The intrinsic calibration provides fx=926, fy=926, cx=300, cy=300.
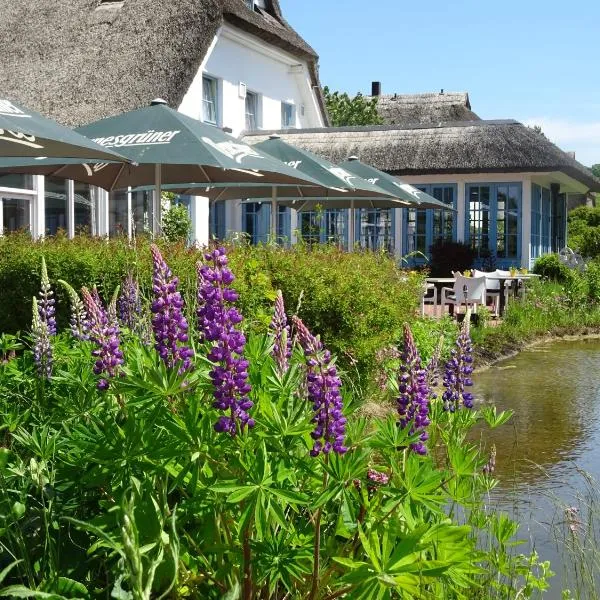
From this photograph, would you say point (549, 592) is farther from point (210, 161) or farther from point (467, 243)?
point (467, 243)

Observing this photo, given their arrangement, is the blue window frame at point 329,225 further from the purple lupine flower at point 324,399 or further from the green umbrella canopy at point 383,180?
the purple lupine flower at point 324,399

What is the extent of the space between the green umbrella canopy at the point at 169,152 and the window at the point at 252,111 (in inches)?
460

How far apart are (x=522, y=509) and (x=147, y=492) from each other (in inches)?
126

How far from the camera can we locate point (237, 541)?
262 cm

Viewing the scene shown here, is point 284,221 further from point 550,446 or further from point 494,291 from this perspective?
point 550,446

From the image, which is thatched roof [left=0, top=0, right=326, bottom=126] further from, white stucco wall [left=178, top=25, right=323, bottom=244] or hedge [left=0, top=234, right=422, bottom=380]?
hedge [left=0, top=234, right=422, bottom=380]

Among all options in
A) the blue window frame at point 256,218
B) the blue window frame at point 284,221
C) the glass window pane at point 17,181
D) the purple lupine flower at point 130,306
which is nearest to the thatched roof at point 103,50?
the glass window pane at point 17,181

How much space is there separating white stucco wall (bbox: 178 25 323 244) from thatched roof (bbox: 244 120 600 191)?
834mm

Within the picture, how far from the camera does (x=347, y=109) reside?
37.2 metres

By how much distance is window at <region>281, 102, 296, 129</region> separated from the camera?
2542 centimetres

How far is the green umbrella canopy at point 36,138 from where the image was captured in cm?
584

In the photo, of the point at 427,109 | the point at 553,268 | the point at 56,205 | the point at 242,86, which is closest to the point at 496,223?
the point at 553,268

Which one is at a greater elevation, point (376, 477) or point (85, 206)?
point (85, 206)

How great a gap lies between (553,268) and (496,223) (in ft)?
9.20
